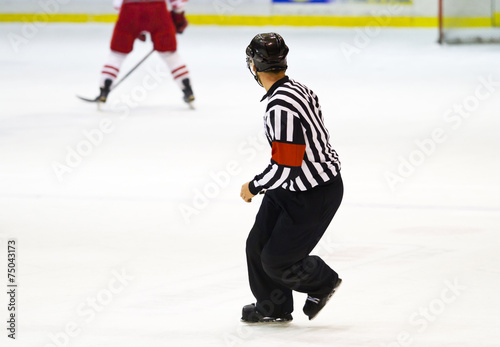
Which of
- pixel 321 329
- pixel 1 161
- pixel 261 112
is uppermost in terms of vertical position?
pixel 321 329

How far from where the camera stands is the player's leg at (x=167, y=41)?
24.5 ft

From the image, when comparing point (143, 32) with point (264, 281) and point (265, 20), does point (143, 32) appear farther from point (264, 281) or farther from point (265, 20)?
point (265, 20)

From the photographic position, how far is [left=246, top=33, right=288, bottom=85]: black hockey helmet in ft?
9.11

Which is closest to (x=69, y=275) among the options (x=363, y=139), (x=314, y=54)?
(x=363, y=139)

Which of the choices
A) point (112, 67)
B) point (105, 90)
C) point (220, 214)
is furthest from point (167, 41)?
point (220, 214)

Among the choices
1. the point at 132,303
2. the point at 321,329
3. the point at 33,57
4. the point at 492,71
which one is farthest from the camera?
the point at 33,57

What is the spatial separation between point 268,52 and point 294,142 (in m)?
0.27

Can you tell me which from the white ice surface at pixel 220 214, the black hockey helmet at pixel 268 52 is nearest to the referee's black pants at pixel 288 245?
the white ice surface at pixel 220 214

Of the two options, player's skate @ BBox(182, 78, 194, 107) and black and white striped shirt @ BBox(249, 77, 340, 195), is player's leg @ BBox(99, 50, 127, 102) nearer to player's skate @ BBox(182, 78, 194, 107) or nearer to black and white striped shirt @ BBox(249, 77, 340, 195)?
player's skate @ BBox(182, 78, 194, 107)

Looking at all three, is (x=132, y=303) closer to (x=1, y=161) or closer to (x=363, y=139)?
(x=1, y=161)

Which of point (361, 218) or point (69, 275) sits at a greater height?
point (69, 275)

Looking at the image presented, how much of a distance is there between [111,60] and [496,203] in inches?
152

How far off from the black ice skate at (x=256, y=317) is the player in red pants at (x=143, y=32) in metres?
4.69

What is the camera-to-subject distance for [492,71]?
942 centimetres
